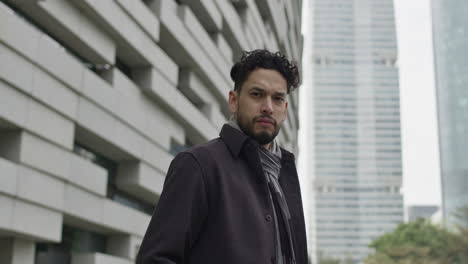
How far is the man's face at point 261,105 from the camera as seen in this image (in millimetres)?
2467

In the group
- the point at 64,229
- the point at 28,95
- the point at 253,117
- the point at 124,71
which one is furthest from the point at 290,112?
the point at 253,117

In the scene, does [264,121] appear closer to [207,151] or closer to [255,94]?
[255,94]

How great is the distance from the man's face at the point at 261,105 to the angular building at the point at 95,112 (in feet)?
25.7

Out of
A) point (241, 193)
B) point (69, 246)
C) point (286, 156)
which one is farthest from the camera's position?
point (69, 246)

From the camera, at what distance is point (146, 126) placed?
14719 millimetres

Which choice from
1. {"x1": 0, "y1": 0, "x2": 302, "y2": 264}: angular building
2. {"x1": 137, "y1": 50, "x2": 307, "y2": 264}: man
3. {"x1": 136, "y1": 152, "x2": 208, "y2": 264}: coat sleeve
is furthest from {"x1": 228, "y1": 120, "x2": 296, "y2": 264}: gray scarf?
{"x1": 0, "y1": 0, "x2": 302, "y2": 264}: angular building

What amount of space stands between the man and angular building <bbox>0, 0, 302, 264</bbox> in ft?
25.7

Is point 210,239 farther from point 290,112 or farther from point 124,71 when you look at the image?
point 290,112

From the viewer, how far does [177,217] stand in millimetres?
2193

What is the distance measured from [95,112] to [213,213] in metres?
10.5

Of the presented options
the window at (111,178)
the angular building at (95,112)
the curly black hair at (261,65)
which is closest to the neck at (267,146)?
the curly black hair at (261,65)

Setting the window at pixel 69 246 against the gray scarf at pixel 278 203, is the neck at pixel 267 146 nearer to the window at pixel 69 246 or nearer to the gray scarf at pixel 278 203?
the gray scarf at pixel 278 203

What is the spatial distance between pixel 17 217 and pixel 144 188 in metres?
5.11

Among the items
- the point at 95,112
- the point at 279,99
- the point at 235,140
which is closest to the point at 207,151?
the point at 235,140
